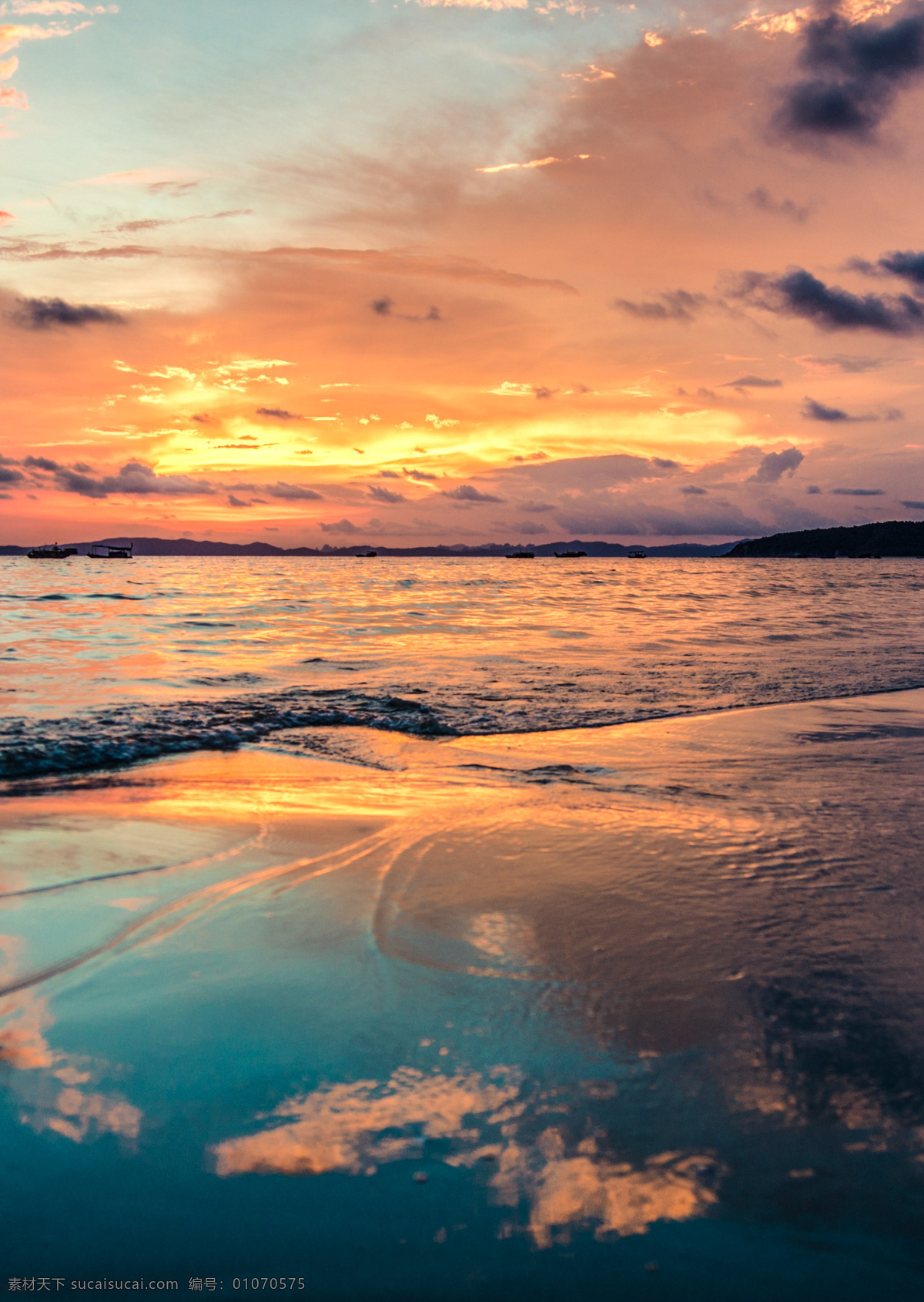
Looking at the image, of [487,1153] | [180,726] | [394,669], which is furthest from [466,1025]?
[394,669]

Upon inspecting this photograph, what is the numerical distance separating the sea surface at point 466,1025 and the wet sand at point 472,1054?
1 centimetres

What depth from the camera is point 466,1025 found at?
2689mm

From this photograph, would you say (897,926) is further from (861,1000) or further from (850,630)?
(850,630)

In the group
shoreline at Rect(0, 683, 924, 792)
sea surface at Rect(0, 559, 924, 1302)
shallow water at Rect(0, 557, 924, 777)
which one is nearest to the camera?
sea surface at Rect(0, 559, 924, 1302)

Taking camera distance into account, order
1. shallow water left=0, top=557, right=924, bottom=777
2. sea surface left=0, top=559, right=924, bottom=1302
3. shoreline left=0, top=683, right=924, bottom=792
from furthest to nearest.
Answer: shallow water left=0, top=557, right=924, bottom=777 → shoreline left=0, top=683, right=924, bottom=792 → sea surface left=0, top=559, right=924, bottom=1302

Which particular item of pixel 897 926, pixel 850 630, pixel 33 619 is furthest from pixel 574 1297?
pixel 33 619

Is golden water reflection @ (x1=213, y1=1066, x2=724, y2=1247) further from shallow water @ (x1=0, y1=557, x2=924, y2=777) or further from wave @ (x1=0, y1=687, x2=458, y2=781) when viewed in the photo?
shallow water @ (x1=0, y1=557, x2=924, y2=777)

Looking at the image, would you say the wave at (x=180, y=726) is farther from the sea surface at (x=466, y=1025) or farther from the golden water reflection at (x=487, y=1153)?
the golden water reflection at (x=487, y=1153)

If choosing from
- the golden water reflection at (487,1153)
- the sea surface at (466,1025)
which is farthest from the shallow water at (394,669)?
the golden water reflection at (487,1153)

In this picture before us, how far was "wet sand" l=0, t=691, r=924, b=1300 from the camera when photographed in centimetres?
187

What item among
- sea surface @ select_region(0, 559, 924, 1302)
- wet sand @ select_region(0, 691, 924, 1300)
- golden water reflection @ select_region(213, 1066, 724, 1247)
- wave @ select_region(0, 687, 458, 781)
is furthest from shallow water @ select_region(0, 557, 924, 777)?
golden water reflection @ select_region(213, 1066, 724, 1247)

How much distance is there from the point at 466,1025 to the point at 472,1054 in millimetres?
175

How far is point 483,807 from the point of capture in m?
5.38

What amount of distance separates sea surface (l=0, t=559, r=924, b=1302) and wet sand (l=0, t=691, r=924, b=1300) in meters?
0.01
